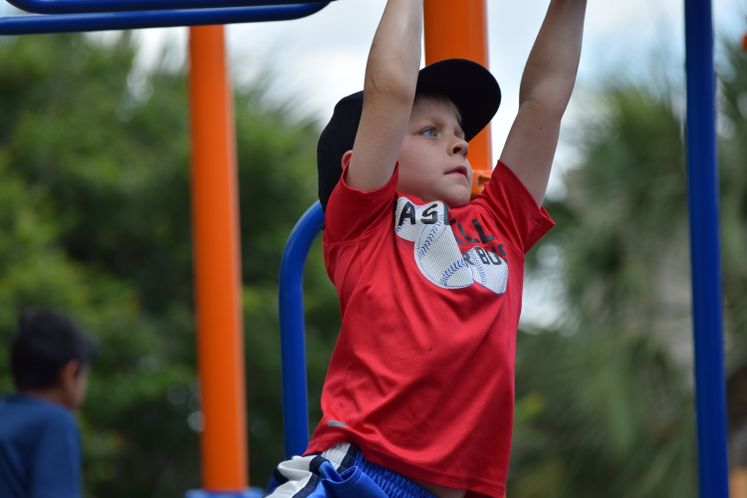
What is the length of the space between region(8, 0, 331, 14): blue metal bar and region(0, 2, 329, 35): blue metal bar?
0.13 metres

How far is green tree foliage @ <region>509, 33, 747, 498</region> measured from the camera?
22.6ft

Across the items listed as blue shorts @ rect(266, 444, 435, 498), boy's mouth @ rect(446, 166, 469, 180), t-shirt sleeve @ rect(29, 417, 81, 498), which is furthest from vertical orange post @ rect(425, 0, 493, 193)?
t-shirt sleeve @ rect(29, 417, 81, 498)

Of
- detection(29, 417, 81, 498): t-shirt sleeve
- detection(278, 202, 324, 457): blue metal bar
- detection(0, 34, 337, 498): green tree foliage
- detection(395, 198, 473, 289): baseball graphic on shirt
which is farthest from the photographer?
detection(0, 34, 337, 498): green tree foliage

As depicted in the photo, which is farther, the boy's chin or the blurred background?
the blurred background

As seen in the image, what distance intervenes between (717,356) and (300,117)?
907cm

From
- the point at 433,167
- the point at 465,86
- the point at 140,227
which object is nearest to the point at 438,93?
the point at 465,86

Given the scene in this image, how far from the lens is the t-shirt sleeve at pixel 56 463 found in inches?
130

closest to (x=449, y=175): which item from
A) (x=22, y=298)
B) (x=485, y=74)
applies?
(x=485, y=74)

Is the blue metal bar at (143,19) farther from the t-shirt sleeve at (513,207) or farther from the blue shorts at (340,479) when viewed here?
the blue shorts at (340,479)

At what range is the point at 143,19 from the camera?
7.00ft

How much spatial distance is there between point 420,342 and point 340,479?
213mm

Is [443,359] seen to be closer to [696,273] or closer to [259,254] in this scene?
[696,273]

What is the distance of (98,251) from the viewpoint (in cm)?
996

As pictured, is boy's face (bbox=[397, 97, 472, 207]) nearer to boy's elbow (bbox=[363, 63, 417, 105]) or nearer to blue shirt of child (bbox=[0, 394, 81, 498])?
boy's elbow (bbox=[363, 63, 417, 105])
